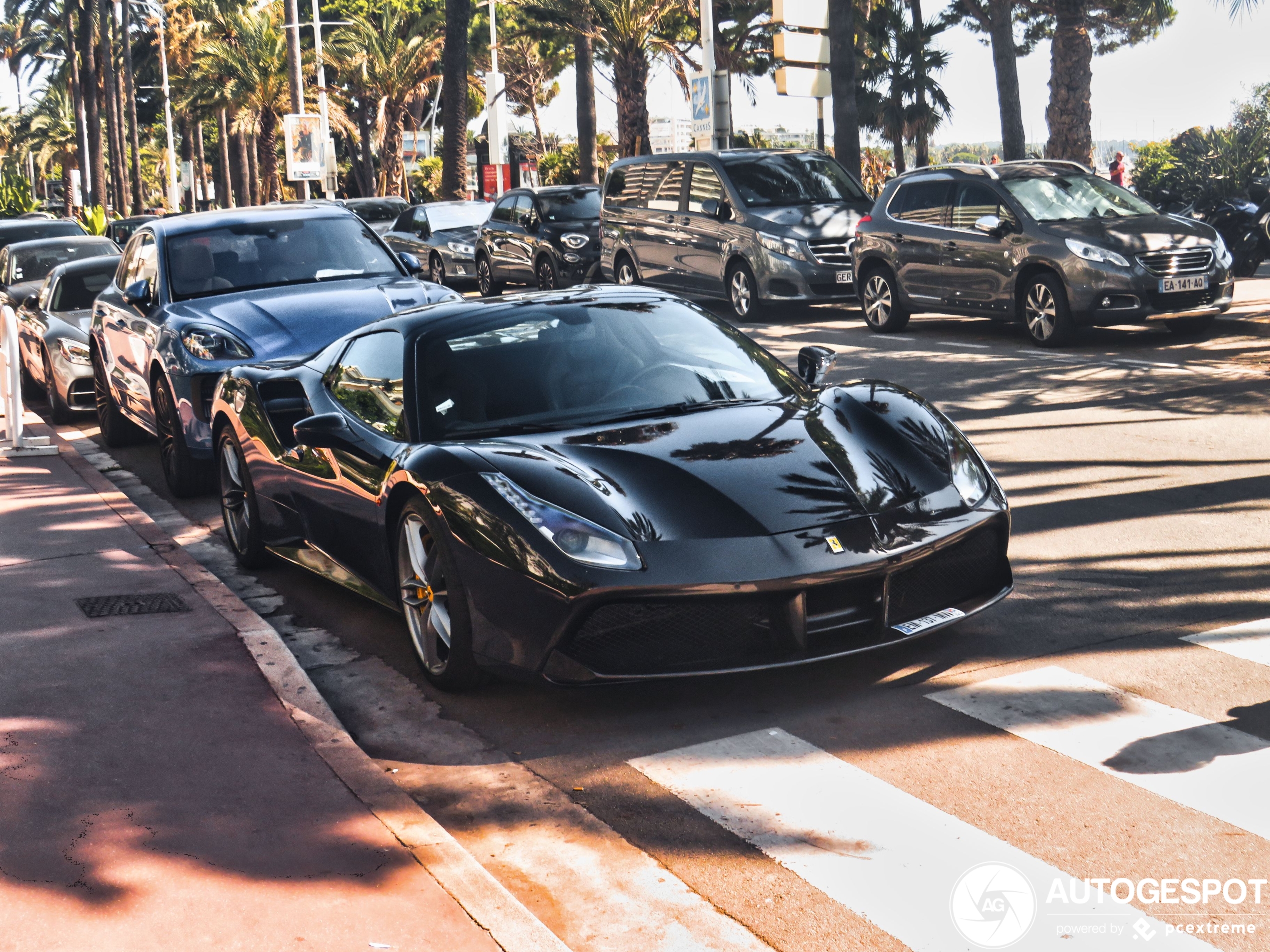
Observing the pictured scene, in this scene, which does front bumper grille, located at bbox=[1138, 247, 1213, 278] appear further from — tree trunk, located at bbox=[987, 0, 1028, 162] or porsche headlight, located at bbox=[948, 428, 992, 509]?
tree trunk, located at bbox=[987, 0, 1028, 162]

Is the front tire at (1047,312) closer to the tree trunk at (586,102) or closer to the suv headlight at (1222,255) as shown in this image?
the suv headlight at (1222,255)

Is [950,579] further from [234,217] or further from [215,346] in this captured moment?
[234,217]

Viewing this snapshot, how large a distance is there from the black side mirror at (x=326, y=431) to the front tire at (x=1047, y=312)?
940 cm

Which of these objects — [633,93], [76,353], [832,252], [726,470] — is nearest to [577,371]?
[726,470]

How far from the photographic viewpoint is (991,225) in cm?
1451

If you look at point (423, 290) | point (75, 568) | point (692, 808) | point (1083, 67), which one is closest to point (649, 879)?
point (692, 808)

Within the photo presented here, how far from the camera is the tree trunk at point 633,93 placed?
38.4 meters

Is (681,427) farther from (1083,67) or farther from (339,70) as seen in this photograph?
(339,70)

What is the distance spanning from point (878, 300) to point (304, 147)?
72.2 ft

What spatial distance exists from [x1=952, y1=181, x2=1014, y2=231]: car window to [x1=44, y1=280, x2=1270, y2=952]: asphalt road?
294 inches

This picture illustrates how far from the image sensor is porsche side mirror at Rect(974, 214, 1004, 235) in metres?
14.5

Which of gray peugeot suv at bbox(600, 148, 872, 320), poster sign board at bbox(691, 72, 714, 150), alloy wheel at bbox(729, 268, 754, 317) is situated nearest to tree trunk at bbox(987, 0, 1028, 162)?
poster sign board at bbox(691, 72, 714, 150)

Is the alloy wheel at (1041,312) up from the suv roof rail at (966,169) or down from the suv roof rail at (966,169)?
down

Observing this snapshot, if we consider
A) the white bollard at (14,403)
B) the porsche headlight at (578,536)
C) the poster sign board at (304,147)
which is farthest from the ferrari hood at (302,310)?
the poster sign board at (304,147)
